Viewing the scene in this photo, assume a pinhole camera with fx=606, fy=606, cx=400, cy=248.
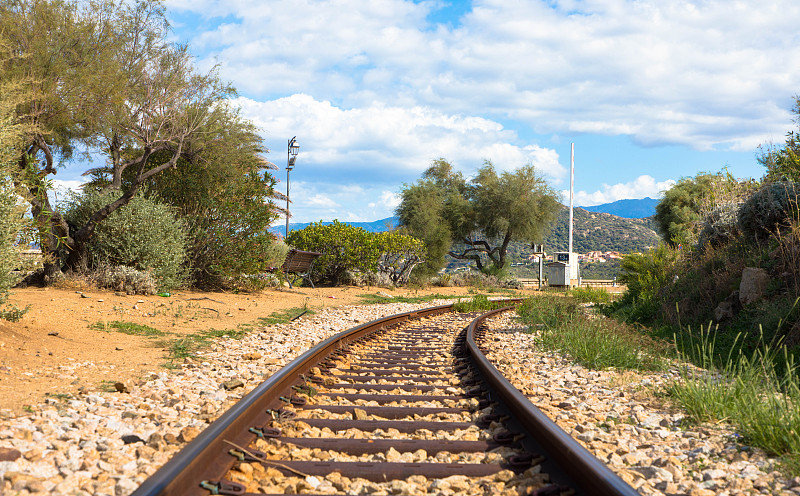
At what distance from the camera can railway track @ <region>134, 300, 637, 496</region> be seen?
9.55 ft

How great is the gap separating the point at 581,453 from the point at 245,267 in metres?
13.2

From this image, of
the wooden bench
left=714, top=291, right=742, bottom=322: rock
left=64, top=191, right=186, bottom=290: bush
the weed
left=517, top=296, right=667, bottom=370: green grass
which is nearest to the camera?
left=517, top=296, right=667, bottom=370: green grass

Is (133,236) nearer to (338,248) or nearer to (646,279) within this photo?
(338,248)

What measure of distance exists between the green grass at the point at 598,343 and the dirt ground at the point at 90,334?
476 cm

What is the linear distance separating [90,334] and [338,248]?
13.3m

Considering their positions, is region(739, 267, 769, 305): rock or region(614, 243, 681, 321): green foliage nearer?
region(739, 267, 769, 305): rock

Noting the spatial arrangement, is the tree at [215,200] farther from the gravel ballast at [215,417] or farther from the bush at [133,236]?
the gravel ballast at [215,417]

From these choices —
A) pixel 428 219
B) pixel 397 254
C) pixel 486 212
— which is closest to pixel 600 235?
pixel 486 212

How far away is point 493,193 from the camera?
37.2 m

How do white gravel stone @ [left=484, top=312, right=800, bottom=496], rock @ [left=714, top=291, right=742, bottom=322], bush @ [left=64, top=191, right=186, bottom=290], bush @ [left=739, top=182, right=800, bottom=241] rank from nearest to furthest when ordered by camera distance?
white gravel stone @ [left=484, top=312, right=800, bottom=496] → rock @ [left=714, top=291, right=742, bottom=322] → bush @ [left=739, top=182, right=800, bottom=241] → bush @ [left=64, top=191, right=186, bottom=290]

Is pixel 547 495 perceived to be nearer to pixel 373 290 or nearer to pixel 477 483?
pixel 477 483

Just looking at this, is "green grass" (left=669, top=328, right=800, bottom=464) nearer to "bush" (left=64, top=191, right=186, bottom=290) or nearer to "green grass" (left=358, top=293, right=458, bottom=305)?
"bush" (left=64, top=191, right=186, bottom=290)

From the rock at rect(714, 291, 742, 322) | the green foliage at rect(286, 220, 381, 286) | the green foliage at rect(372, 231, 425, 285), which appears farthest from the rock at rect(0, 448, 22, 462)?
the green foliage at rect(372, 231, 425, 285)

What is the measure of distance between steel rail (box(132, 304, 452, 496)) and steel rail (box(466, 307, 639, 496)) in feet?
5.57
